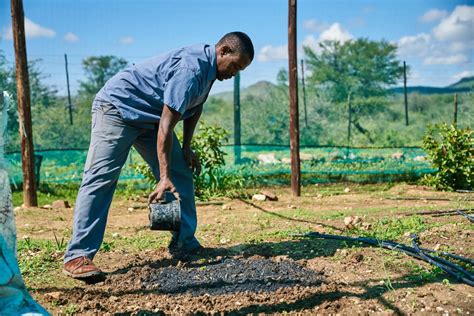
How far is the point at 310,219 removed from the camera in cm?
602

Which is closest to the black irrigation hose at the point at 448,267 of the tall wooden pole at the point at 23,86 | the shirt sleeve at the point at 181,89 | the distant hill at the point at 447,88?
the shirt sleeve at the point at 181,89

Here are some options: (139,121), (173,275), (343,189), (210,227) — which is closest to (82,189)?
(139,121)

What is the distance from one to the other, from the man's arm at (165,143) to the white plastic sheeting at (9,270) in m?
1.18

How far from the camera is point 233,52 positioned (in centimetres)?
375

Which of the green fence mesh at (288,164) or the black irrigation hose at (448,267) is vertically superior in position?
the green fence mesh at (288,164)

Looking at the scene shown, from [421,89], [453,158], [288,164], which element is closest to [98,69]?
[288,164]

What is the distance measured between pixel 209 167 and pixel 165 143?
4278mm

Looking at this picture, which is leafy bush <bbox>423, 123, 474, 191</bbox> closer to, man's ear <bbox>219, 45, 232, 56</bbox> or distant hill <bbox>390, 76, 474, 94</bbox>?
man's ear <bbox>219, 45, 232, 56</bbox>

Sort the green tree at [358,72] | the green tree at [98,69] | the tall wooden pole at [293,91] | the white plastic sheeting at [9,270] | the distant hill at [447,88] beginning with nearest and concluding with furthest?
1. the white plastic sheeting at [9,270]
2. the tall wooden pole at [293,91]
3. the green tree at [98,69]
4. the green tree at [358,72]
5. the distant hill at [447,88]

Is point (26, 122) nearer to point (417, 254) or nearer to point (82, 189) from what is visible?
point (82, 189)

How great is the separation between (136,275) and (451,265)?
2107mm

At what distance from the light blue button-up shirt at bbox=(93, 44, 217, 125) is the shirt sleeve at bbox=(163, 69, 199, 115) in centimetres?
2

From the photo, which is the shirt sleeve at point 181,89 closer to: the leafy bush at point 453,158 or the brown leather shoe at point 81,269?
the brown leather shoe at point 81,269

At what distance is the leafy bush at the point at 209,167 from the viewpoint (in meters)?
7.84
